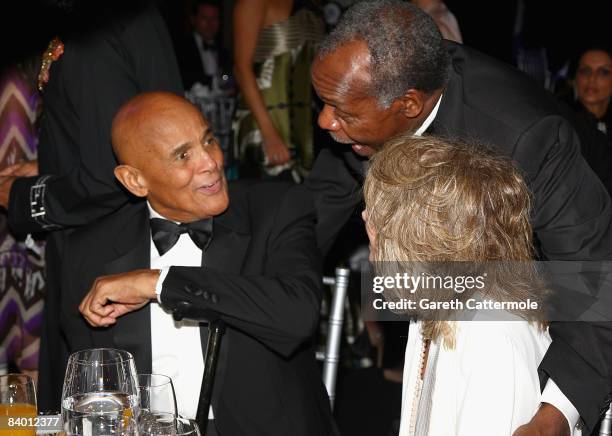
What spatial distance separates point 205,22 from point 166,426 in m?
5.50

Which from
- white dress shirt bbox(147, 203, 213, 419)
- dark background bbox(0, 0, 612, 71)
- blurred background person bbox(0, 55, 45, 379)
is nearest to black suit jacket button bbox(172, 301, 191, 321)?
white dress shirt bbox(147, 203, 213, 419)

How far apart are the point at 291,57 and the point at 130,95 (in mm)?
1544

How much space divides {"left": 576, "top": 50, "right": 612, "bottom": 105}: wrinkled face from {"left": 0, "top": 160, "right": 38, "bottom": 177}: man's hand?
3079 millimetres

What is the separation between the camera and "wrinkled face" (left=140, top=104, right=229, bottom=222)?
2.42m

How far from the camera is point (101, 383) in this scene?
165 centimetres

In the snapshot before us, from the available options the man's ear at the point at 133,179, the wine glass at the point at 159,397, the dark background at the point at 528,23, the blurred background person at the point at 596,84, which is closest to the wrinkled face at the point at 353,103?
the man's ear at the point at 133,179

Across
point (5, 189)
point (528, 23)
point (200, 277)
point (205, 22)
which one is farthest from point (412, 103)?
point (205, 22)

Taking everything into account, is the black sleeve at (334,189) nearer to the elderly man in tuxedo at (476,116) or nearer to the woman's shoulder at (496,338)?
the elderly man in tuxedo at (476,116)

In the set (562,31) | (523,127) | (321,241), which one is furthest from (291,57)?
(562,31)

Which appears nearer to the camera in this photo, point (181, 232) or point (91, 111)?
point (181, 232)

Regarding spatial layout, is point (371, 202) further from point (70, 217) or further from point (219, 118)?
point (219, 118)

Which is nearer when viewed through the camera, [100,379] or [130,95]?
[100,379]

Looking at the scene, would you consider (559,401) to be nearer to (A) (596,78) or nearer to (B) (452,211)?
(B) (452,211)

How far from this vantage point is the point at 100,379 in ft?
5.43
